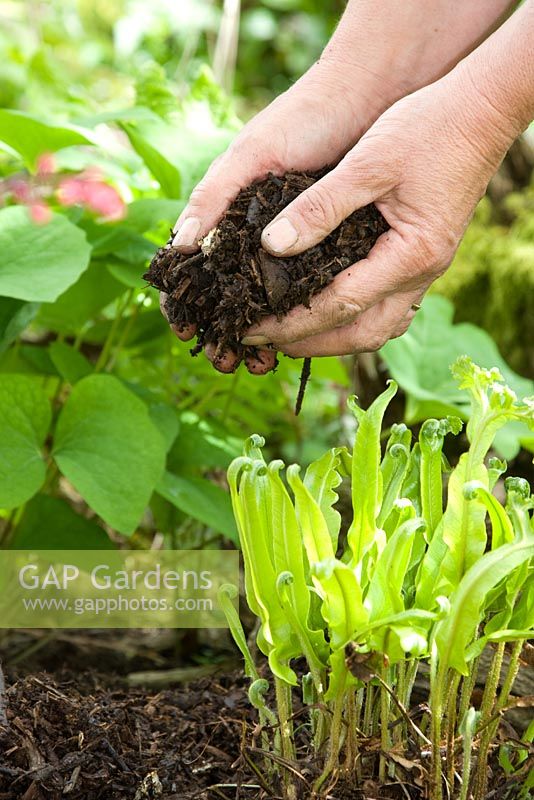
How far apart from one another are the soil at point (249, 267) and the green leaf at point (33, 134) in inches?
19.0

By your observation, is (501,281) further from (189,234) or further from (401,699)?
(401,699)

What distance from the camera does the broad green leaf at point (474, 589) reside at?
781 mm

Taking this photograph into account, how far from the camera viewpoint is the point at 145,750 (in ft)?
3.42

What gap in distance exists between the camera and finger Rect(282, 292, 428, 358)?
1.22 m

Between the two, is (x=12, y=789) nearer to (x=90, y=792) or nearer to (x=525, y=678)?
(x=90, y=792)

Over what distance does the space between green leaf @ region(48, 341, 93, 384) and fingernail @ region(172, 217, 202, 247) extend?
57cm

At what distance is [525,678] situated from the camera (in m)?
1.14

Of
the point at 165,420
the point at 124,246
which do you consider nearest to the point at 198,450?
the point at 165,420

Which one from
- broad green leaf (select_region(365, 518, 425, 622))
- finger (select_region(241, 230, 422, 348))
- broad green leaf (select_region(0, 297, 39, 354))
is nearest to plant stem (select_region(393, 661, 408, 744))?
broad green leaf (select_region(365, 518, 425, 622))

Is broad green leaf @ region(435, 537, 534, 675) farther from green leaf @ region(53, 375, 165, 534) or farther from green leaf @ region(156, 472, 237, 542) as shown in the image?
green leaf @ region(156, 472, 237, 542)

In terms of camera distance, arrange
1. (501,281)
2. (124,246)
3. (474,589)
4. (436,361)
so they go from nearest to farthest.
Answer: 1. (474,589)
2. (124,246)
3. (436,361)
4. (501,281)

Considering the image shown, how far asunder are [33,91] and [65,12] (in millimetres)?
1614

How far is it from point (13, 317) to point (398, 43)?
76cm

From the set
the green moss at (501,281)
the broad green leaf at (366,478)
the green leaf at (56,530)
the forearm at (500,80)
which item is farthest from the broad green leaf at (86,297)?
the green moss at (501,281)
